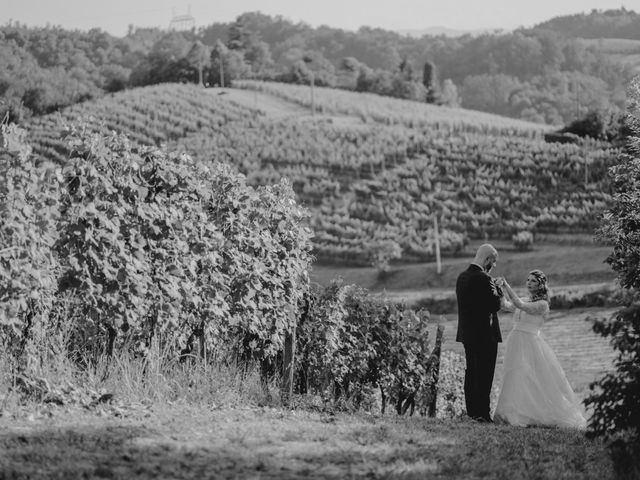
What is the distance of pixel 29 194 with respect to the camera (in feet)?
27.9

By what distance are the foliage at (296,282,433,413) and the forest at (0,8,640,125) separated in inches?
2186

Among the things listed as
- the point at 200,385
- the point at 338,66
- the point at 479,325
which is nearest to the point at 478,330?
the point at 479,325

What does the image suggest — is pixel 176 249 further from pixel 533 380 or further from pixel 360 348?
pixel 360 348

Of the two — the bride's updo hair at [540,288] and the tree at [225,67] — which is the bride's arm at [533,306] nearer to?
the bride's updo hair at [540,288]

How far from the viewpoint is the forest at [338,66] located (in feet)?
315

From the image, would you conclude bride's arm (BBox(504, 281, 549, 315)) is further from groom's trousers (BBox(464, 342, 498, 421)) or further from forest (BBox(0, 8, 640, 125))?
forest (BBox(0, 8, 640, 125))

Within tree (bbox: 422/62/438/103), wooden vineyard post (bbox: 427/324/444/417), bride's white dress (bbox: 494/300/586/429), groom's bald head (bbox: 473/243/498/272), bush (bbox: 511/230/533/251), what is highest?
tree (bbox: 422/62/438/103)

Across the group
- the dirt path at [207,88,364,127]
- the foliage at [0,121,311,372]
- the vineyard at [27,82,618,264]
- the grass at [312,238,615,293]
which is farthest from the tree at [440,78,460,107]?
the foliage at [0,121,311,372]

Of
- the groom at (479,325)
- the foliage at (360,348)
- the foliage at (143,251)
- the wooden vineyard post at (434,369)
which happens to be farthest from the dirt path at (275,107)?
the groom at (479,325)

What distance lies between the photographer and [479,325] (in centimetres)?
1171

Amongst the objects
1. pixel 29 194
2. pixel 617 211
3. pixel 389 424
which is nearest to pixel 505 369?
pixel 389 424

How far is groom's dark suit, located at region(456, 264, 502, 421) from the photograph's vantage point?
457 inches

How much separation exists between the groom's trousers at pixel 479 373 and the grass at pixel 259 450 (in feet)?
8.72

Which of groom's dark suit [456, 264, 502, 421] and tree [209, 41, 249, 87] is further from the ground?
tree [209, 41, 249, 87]
